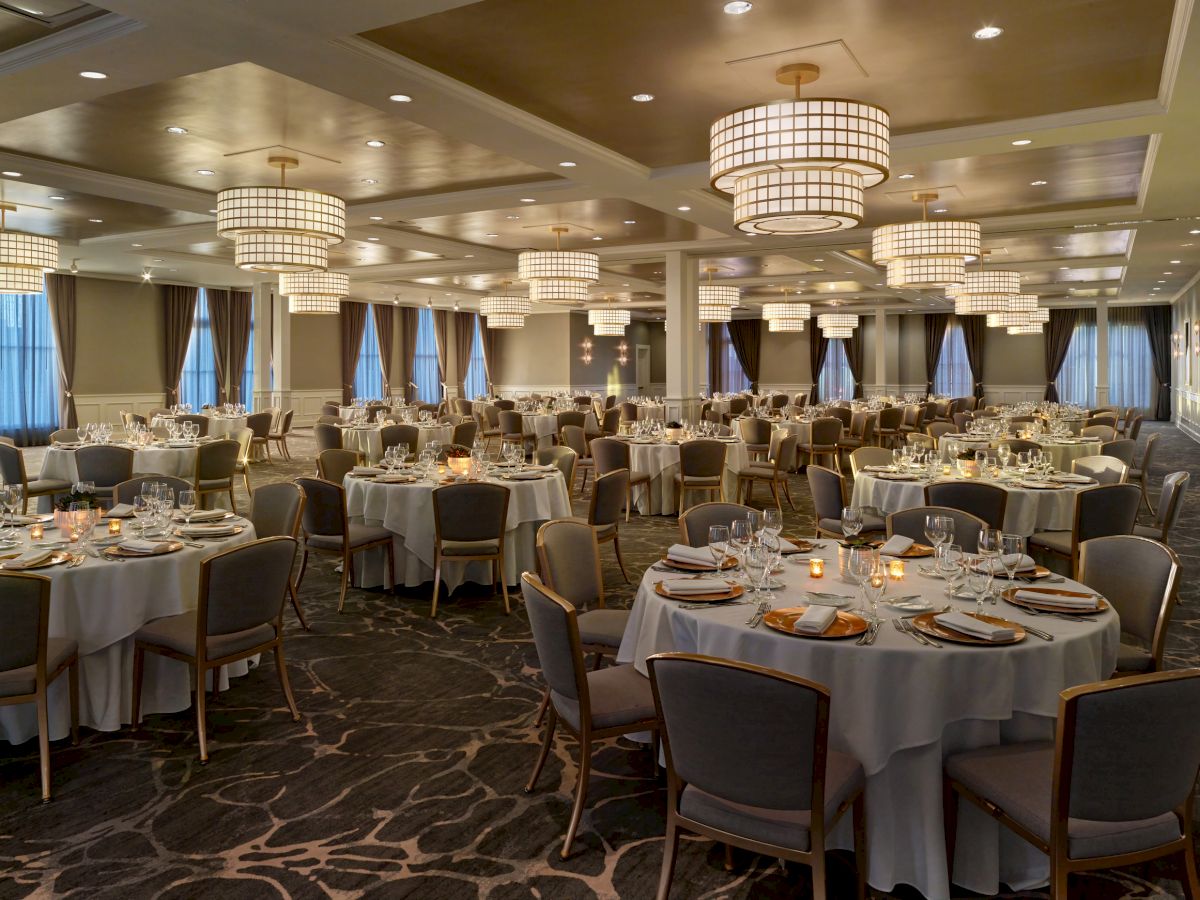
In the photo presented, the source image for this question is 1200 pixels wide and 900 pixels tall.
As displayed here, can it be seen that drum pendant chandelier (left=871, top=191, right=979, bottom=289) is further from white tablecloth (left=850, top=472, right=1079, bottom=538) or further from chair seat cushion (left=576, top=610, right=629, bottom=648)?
chair seat cushion (left=576, top=610, right=629, bottom=648)

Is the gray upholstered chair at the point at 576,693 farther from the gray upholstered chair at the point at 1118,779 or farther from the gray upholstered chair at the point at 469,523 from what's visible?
the gray upholstered chair at the point at 469,523

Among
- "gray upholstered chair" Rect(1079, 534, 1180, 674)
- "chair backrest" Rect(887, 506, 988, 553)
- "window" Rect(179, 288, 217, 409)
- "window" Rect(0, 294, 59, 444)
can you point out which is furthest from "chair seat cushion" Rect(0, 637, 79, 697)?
"window" Rect(179, 288, 217, 409)

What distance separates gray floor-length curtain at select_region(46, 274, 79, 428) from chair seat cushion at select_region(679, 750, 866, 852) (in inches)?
663

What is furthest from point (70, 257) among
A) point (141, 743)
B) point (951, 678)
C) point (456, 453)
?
point (951, 678)

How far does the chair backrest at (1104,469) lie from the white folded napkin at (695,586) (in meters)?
5.03

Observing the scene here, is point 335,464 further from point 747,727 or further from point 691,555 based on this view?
point 747,727

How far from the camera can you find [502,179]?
8.96 metres

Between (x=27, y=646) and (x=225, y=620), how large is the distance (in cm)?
75

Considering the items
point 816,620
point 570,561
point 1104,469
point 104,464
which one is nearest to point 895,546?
point 816,620

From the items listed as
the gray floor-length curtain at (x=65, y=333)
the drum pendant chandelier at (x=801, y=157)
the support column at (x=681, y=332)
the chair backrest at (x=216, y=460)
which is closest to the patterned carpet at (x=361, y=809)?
the drum pendant chandelier at (x=801, y=157)

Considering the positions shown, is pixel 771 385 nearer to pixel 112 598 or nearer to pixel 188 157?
pixel 188 157

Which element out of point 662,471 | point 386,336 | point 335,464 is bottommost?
point 662,471

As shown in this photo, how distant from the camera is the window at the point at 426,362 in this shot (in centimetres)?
2409

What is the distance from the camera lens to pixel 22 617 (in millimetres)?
3490
